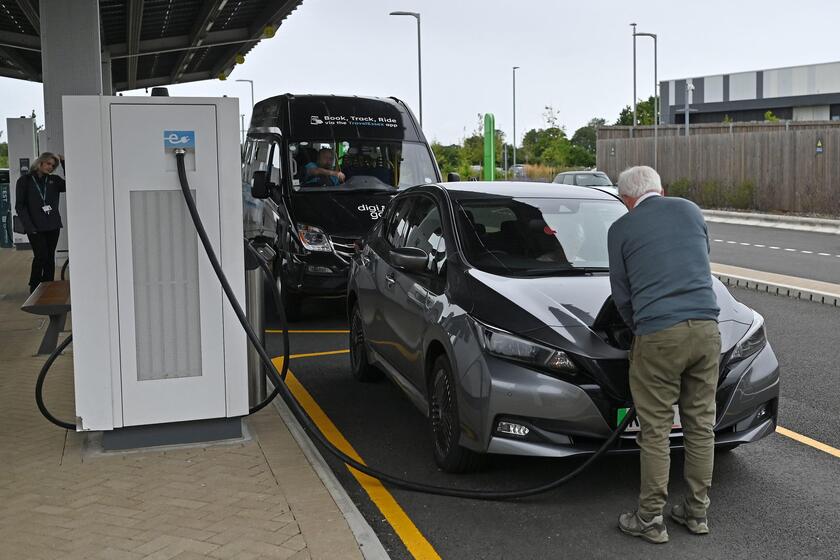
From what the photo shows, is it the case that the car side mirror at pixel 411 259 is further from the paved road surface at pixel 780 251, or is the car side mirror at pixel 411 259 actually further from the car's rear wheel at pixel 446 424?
the paved road surface at pixel 780 251

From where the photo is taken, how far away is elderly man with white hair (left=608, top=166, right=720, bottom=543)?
4777 millimetres

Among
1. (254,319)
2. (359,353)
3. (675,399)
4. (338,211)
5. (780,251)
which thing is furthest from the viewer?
(780,251)

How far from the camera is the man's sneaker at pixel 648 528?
190 inches

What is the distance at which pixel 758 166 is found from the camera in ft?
112

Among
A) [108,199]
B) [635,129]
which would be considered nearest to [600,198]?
[108,199]

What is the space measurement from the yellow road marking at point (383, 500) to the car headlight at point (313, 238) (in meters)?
A: 3.54

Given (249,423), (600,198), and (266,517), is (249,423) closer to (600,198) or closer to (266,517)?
(266,517)

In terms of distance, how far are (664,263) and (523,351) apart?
0.90 meters

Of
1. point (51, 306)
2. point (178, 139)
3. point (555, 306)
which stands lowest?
point (51, 306)

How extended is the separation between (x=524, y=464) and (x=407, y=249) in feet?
5.19

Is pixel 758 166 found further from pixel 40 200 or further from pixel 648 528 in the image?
pixel 648 528

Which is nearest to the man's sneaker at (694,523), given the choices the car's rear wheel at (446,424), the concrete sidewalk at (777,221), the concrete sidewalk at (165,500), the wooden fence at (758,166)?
the car's rear wheel at (446,424)

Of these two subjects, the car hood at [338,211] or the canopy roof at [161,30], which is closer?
the car hood at [338,211]

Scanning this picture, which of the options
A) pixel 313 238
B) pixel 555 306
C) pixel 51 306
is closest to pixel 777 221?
pixel 313 238
